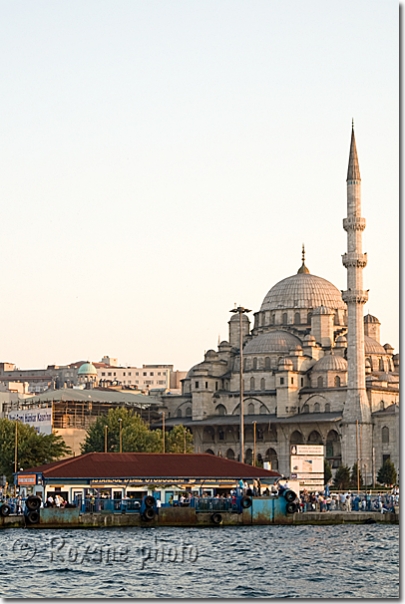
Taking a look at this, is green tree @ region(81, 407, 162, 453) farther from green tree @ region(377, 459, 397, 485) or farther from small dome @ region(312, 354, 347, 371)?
small dome @ region(312, 354, 347, 371)

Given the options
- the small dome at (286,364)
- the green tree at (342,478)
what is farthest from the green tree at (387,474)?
the small dome at (286,364)

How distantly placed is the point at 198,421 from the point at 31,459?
23636 mm

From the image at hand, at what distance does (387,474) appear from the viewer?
247 feet

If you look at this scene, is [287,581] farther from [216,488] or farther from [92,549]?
[216,488]

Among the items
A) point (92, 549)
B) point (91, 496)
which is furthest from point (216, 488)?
point (92, 549)

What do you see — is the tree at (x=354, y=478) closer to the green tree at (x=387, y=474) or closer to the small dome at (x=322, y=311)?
the green tree at (x=387, y=474)

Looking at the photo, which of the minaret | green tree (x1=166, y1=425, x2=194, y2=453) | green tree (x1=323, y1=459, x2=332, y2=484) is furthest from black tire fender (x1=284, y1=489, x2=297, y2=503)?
green tree (x1=166, y1=425, x2=194, y2=453)

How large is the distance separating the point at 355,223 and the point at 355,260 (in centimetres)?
233

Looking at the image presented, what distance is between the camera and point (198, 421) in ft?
299

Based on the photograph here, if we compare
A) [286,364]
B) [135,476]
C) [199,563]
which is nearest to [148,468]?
[135,476]

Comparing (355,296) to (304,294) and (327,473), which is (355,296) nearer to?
(327,473)

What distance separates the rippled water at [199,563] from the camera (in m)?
25.9

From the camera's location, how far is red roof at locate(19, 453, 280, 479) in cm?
4638

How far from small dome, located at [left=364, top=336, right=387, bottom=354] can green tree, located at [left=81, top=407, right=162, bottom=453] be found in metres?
20.8
